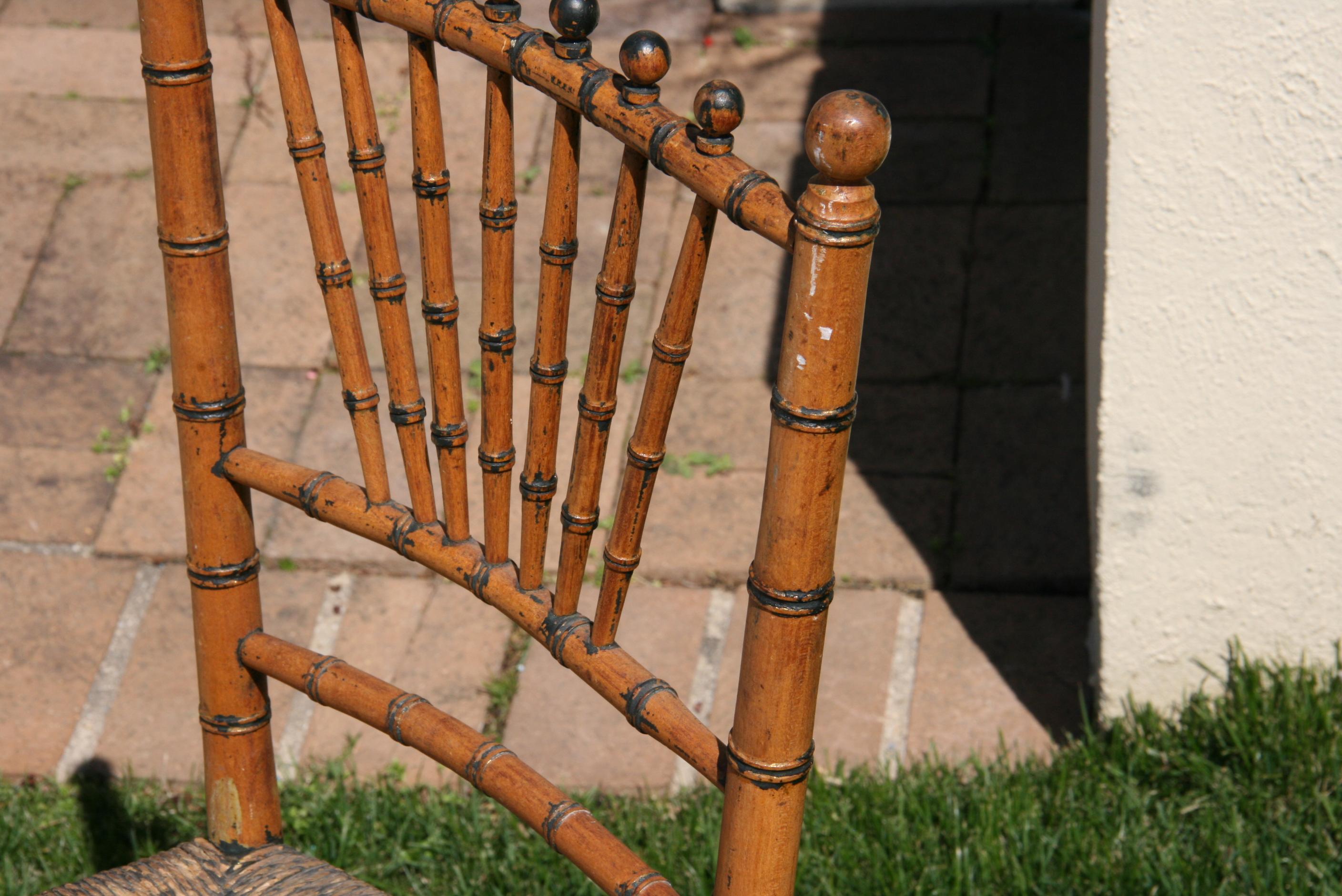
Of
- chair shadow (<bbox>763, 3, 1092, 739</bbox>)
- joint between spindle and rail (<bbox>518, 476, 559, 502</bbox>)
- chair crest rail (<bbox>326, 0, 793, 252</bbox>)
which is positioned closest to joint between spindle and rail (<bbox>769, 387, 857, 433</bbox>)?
chair crest rail (<bbox>326, 0, 793, 252</bbox>)

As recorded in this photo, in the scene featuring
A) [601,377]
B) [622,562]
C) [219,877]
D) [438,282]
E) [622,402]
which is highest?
[622,402]

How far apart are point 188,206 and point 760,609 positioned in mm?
662

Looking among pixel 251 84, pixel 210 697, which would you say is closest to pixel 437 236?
pixel 210 697

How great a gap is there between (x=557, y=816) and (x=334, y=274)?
52 cm

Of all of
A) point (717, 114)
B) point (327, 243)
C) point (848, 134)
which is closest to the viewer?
point (848, 134)

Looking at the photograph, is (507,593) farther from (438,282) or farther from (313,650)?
(313,650)

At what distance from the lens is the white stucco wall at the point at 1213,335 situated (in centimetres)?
185

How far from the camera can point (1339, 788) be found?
2109 millimetres

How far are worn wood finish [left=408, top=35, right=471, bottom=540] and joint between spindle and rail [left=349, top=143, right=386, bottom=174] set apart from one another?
0.12 ft

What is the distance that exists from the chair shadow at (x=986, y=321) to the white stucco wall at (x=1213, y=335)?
1.15 ft

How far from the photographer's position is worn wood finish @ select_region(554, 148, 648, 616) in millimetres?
1067

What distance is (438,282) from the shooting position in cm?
126

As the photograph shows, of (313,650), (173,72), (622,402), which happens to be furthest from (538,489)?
(622,402)

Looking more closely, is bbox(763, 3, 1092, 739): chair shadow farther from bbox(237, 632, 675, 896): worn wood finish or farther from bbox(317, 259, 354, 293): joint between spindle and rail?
bbox(317, 259, 354, 293): joint between spindle and rail
